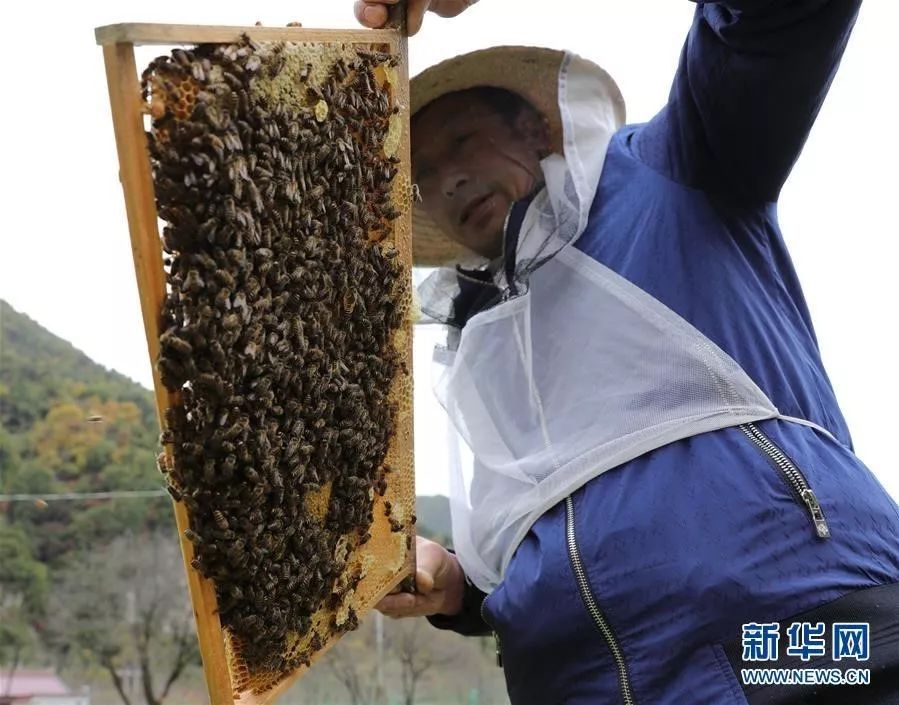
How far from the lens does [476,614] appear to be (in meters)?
3.03

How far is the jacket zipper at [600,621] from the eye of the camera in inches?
78.0

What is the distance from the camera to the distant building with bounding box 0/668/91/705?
5.71 m

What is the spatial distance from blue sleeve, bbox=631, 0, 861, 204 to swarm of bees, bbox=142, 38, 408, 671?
80 cm

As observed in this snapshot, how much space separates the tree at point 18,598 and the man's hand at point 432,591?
162 inches

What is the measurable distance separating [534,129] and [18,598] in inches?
210

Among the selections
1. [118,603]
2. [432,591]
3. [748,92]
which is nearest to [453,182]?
[748,92]

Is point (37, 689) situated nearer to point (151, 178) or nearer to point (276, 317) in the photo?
point (276, 317)

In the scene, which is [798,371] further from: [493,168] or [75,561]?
[75,561]

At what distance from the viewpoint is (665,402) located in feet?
6.87

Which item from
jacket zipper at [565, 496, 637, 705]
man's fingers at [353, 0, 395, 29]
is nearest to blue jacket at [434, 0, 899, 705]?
jacket zipper at [565, 496, 637, 705]

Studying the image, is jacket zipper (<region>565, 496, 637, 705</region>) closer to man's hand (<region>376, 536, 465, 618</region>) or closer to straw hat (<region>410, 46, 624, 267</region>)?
man's hand (<region>376, 536, 465, 618</region>)

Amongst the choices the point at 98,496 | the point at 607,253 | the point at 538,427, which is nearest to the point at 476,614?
the point at 538,427

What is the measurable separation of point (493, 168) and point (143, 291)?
157 centimetres

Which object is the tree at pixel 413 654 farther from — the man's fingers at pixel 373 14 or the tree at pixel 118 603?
the man's fingers at pixel 373 14
